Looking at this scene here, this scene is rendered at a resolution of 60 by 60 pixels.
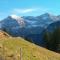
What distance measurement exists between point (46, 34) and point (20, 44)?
7968 cm

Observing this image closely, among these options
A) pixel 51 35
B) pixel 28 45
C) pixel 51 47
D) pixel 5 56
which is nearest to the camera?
pixel 5 56

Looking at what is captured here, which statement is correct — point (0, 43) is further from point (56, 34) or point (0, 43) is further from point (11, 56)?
point (56, 34)

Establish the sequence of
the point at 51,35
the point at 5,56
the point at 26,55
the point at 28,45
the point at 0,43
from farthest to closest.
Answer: the point at 51,35, the point at 28,45, the point at 0,43, the point at 26,55, the point at 5,56

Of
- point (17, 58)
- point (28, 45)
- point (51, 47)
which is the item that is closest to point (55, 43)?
point (51, 47)

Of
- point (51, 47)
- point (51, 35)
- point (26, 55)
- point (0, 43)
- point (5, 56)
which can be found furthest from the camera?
point (51, 35)

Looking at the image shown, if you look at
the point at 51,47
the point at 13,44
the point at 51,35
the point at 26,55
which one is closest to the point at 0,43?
the point at 13,44

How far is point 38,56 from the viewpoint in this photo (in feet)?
105

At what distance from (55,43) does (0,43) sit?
236 feet

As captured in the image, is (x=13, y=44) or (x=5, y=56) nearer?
(x=5, y=56)

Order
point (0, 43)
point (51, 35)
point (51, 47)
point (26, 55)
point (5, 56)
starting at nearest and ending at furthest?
point (5, 56) < point (26, 55) < point (0, 43) < point (51, 47) < point (51, 35)

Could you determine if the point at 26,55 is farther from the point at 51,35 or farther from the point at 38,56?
the point at 51,35

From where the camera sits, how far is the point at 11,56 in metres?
28.3

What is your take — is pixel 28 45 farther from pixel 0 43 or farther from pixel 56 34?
pixel 56 34

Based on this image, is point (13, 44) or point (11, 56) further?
point (13, 44)
